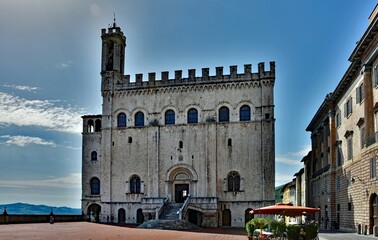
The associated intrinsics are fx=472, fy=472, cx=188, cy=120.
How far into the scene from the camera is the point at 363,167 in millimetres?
29672

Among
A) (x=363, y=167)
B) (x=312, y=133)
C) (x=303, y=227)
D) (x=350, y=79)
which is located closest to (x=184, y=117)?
(x=312, y=133)

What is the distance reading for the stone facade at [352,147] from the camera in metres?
28.1

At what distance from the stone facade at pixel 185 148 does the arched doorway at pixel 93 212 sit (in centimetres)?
11

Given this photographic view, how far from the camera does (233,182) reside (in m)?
48.1

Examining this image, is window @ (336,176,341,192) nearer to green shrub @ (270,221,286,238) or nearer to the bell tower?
green shrub @ (270,221,286,238)

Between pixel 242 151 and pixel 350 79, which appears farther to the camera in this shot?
pixel 242 151

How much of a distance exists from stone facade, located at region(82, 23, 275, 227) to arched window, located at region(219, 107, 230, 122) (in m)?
0.10

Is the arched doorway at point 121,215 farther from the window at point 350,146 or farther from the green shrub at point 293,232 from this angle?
the green shrub at point 293,232

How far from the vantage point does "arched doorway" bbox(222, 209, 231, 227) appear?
4772 cm

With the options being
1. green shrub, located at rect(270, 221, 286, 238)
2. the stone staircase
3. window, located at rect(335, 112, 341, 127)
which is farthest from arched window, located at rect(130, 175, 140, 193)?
green shrub, located at rect(270, 221, 286, 238)

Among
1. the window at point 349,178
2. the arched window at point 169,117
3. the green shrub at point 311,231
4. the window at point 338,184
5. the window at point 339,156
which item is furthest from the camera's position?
the arched window at point 169,117

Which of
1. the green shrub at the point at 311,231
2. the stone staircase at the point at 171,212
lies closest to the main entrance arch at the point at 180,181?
the stone staircase at the point at 171,212

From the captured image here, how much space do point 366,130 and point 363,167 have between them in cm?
253

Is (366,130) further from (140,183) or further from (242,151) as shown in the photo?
→ (140,183)
